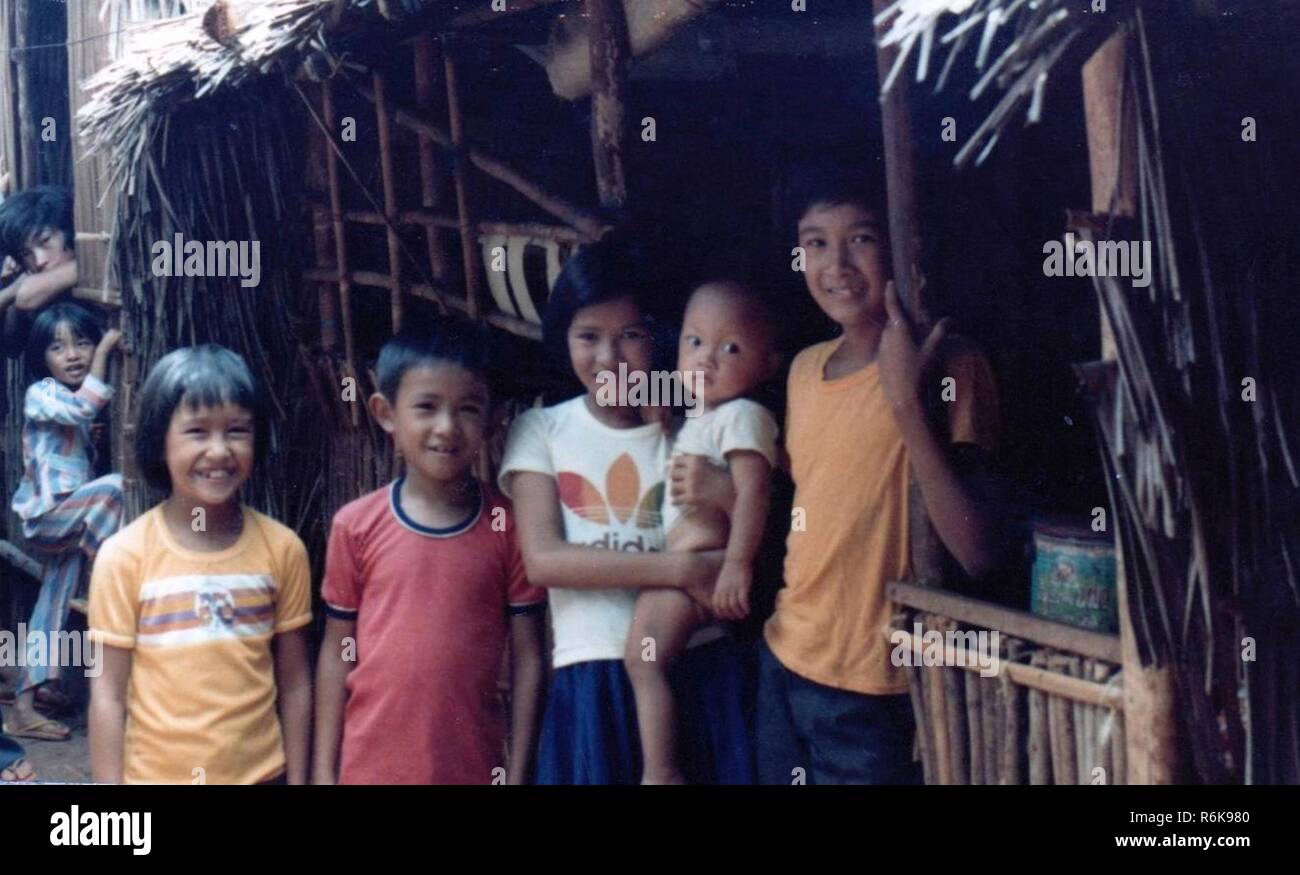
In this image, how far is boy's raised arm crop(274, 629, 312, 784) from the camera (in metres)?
3.63

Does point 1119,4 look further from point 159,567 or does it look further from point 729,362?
point 159,567

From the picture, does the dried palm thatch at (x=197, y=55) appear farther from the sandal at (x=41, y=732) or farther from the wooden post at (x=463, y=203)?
the sandal at (x=41, y=732)

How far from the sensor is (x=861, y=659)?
10.9 ft

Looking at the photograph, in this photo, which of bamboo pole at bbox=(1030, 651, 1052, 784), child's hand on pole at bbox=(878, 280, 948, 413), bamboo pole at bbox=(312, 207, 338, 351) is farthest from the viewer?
bamboo pole at bbox=(312, 207, 338, 351)

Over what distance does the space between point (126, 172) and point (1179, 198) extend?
337 centimetres

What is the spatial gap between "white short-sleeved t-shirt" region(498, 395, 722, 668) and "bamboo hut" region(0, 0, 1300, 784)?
0.49 m

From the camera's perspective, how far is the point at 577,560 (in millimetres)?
3521

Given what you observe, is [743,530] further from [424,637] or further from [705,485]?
[424,637]

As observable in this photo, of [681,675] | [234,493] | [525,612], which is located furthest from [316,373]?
[681,675]

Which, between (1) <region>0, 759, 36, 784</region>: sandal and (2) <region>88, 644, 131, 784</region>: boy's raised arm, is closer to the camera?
(2) <region>88, 644, 131, 784</region>: boy's raised arm

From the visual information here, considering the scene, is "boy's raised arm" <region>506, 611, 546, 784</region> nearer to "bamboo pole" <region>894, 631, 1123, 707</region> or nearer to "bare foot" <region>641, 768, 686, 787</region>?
"bare foot" <region>641, 768, 686, 787</region>

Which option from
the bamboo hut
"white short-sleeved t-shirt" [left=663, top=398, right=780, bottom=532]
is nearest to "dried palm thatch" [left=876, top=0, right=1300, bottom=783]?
the bamboo hut

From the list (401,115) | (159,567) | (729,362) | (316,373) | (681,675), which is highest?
(401,115)
